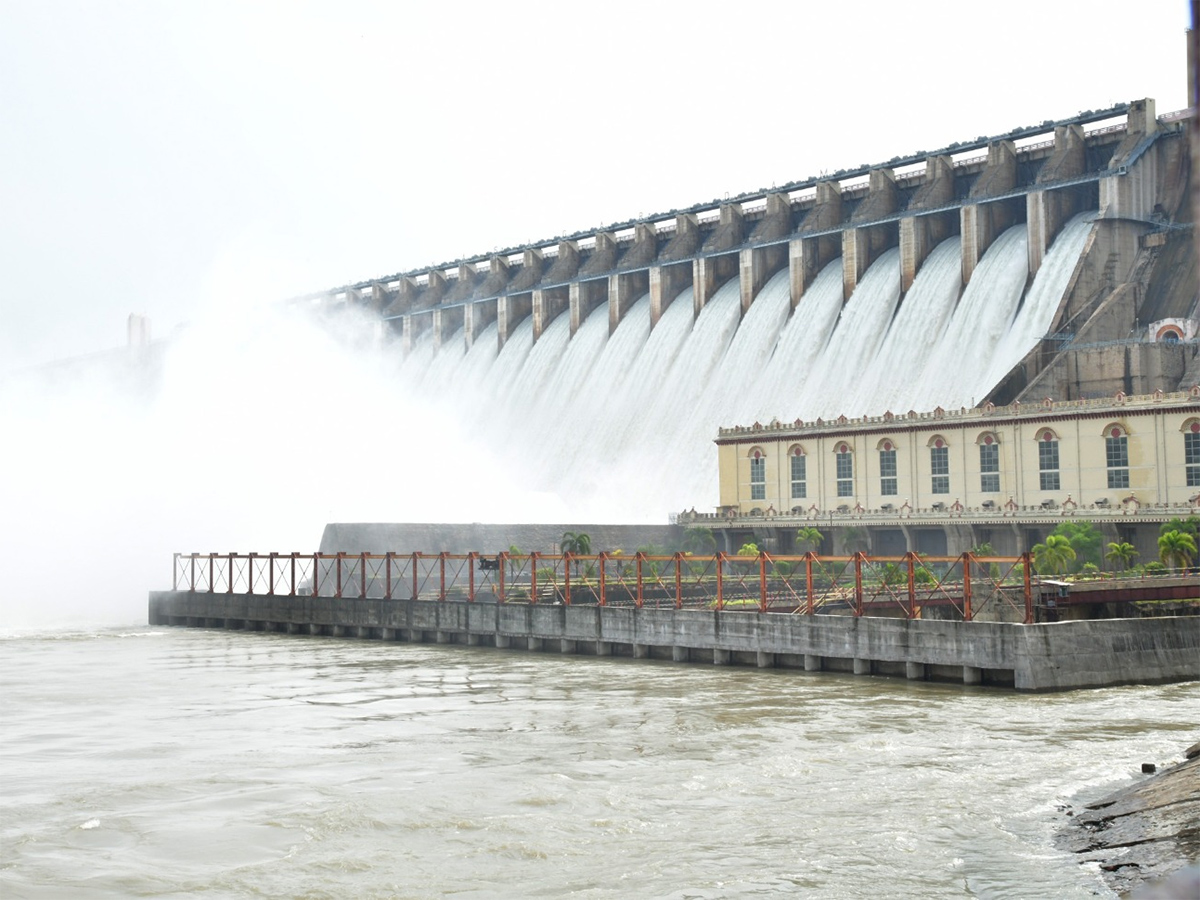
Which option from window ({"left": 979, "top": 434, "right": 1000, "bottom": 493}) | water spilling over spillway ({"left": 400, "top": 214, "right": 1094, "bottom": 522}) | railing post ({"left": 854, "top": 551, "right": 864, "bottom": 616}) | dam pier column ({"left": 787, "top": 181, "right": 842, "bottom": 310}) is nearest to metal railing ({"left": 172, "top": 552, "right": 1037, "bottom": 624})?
railing post ({"left": 854, "top": 551, "right": 864, "bottom": 616})

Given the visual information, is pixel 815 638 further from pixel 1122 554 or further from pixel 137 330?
pixel 137 330

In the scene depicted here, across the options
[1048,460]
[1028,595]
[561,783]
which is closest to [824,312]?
[1048,460]

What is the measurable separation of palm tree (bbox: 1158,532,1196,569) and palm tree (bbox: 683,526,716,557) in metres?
23.5

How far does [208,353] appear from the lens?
111875 millimetres

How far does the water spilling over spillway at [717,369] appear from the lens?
2621 inches

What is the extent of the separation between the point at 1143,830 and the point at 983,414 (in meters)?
42.7

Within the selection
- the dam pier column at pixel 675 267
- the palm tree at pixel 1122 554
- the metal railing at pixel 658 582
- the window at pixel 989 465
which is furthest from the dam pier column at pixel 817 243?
the palm tree at pixel 1122 554

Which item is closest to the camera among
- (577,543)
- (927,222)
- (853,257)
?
(577,543)

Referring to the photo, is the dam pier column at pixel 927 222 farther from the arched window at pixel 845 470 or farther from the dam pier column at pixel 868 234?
the arched window at pixel 845 470

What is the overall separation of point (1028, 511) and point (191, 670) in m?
32.4

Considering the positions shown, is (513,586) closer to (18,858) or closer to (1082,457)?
(1082,457)

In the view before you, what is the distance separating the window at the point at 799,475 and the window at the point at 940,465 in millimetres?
6547

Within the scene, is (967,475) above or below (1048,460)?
below

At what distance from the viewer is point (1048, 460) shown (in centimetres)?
5638
